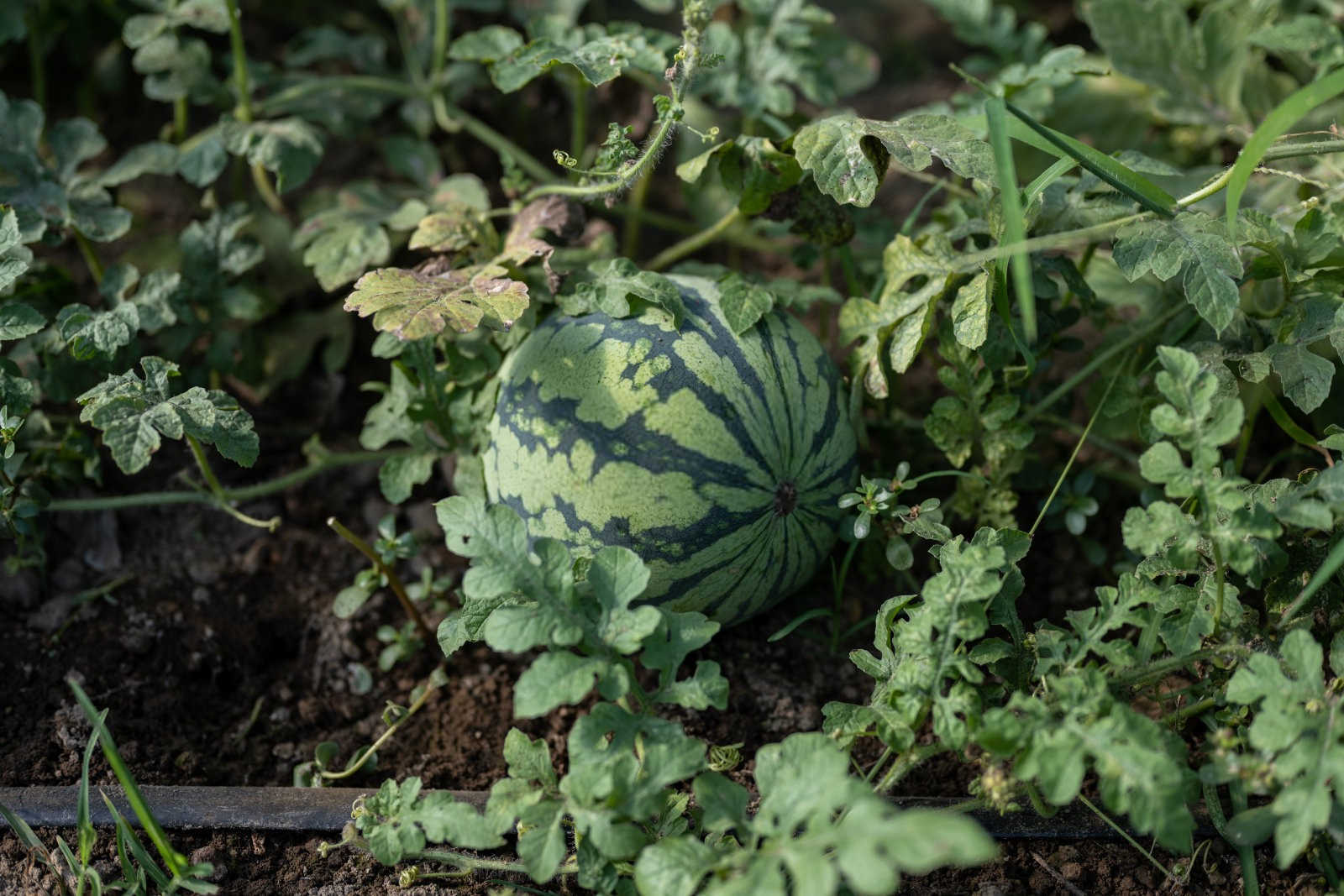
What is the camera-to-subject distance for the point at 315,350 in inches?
118

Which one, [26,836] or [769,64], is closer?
[26,836]

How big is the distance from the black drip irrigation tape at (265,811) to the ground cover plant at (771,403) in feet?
0.27

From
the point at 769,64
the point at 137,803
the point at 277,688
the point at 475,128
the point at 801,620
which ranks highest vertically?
the point at 769,64

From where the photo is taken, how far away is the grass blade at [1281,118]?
1.69m

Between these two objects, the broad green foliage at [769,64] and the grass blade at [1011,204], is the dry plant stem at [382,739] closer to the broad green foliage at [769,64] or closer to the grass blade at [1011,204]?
the grass blade at [1011,204]

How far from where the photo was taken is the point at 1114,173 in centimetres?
195

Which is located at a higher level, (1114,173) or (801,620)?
(1114,173)

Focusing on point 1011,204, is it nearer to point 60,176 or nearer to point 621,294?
point 621,294

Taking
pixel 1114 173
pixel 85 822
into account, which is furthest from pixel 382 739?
pixel 1114 173

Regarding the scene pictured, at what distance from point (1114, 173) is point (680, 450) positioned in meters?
0.91

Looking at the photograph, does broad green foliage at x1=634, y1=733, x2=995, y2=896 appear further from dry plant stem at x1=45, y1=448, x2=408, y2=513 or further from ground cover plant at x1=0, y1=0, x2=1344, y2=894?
dry plant stem at x1=45, y1=448, x2=408, y2=513

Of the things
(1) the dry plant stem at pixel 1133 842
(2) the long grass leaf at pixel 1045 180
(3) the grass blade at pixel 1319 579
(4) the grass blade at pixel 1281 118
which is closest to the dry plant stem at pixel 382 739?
(1) the dry plant stem at pixel 1133 842

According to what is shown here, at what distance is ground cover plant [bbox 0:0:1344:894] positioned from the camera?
160 cm

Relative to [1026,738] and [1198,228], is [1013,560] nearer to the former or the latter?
[1026,738]
